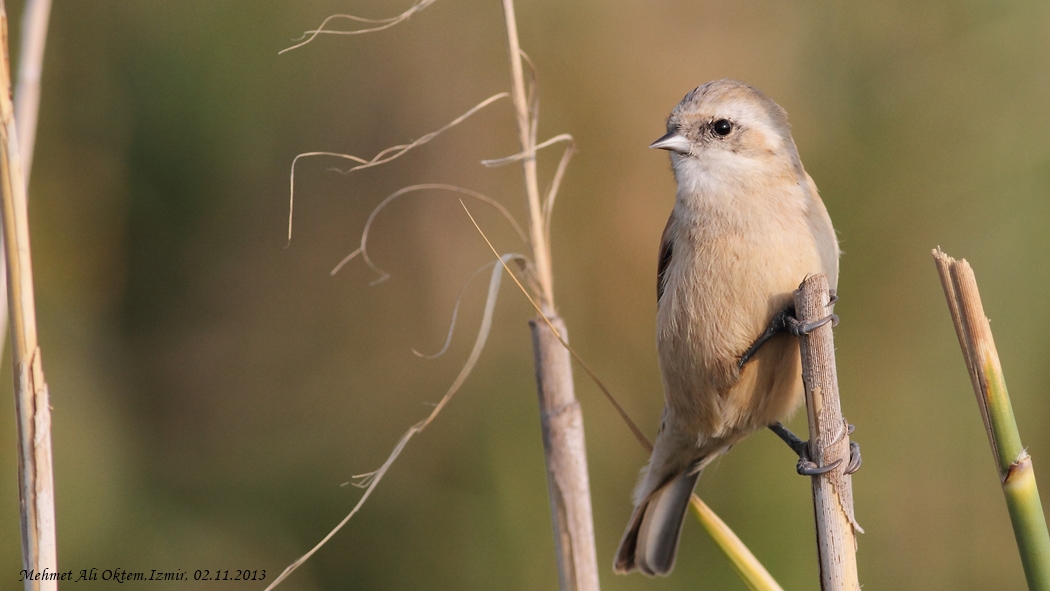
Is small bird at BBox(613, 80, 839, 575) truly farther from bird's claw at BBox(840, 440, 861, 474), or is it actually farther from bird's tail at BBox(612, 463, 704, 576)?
bird's claw at BBox(840, 440, 861, 474)

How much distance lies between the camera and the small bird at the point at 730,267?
7.07ft

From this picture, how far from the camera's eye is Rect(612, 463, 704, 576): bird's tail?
261 cm

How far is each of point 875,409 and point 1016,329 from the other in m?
0.61

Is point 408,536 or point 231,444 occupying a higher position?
point 231,444

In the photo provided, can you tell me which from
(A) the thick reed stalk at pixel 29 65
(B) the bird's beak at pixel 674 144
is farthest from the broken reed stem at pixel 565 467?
(A) the thick reed stalk at pixel 29 65

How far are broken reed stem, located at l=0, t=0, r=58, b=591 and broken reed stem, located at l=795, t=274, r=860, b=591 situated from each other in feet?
4.69

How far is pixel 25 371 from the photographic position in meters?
1.49

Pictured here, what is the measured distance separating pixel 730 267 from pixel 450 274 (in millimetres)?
1871

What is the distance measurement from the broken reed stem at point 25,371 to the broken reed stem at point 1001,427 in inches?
60.4

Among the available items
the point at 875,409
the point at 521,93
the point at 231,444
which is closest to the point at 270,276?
the point at 231,444

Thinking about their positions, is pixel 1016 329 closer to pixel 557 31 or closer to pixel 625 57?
pixel 625 57

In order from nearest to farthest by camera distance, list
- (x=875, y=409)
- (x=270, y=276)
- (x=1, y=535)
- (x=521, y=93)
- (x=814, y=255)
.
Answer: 1. (x=521, y=93)
2. (x=814, y=255)
3. (x=1, y=535)
4. (x=875, y=409)
5. (x=270, y=276)

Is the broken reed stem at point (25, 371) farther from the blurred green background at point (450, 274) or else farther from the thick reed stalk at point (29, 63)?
the blurred green background at point (450, 274)

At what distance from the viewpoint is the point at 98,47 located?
12.1ft
